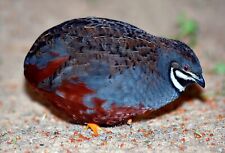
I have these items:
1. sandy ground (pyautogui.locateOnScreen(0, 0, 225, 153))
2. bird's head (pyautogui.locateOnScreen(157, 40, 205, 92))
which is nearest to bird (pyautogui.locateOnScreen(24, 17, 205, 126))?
bird's head (pyautogui.locateOnScreen(157, 40, 205, 92))

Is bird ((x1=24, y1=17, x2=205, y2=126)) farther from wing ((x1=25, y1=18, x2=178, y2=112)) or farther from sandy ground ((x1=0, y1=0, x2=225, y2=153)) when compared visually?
sandy ground ((x1=0, y1=0, x2=225, y2=153))

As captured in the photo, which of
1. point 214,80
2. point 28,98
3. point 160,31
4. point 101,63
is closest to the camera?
point 101,63

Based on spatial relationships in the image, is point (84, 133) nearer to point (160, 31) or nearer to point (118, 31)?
point (118, 31)

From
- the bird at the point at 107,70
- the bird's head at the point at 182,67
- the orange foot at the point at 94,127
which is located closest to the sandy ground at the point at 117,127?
the orange foot at the point at 94,127

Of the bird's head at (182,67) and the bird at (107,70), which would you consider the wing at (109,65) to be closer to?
the bird at (107,70)

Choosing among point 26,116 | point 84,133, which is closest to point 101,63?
point 84,133

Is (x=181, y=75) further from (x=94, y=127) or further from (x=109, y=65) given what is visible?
(x=94, y=127)

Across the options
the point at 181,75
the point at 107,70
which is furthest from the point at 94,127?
the point at 181,75
